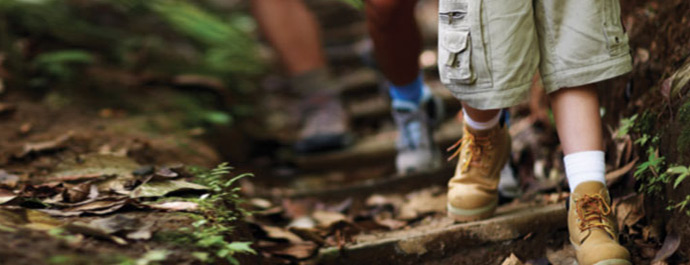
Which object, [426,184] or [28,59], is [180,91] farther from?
[426,184]

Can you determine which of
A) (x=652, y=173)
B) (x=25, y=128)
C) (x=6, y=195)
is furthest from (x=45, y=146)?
(x=652, y=173)

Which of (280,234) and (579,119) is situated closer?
(579,119)

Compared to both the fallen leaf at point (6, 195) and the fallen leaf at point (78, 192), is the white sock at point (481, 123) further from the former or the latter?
the fallen leaf at point (6, 195)

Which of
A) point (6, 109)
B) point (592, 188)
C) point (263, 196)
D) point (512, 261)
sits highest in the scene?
point (6, 109)

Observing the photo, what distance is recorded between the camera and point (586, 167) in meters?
1.52

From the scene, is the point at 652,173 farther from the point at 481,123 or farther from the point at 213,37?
the point at 213,37

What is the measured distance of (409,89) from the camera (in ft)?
8.25

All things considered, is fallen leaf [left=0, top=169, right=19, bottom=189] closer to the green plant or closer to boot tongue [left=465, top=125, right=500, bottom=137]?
boot tongue [left=465, top=125, right=500, bottom=137]

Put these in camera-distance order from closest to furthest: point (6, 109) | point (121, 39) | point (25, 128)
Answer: point (25, 128)
point (6, 109)
point (121, 39)

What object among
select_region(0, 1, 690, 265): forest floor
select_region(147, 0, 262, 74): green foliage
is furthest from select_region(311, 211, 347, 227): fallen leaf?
select_region(147, 0, 262, 74): green foliage

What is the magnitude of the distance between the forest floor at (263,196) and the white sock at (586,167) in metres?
0.23

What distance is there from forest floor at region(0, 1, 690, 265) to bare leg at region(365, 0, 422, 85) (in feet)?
1.59

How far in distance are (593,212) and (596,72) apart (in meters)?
0.38

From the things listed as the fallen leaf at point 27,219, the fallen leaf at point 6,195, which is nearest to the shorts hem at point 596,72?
the fallen leaf at point 27,219
